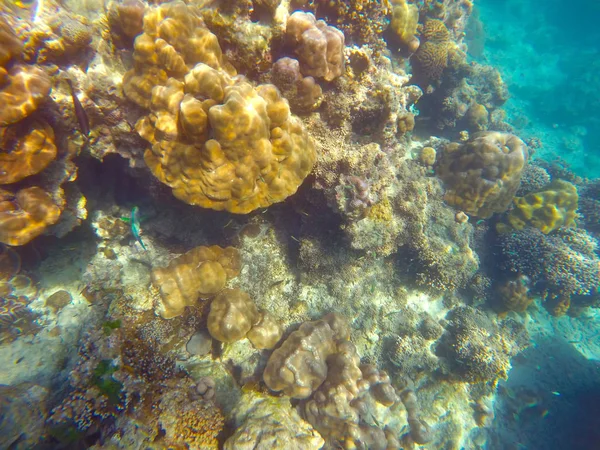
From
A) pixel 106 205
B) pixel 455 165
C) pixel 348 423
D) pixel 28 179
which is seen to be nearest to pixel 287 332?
pixel 348 423

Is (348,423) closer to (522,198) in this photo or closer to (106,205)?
(106,205)

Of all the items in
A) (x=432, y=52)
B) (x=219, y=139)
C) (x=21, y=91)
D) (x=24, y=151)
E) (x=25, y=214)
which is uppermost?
(x=432, y=52)

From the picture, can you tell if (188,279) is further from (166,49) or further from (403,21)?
(403,21)

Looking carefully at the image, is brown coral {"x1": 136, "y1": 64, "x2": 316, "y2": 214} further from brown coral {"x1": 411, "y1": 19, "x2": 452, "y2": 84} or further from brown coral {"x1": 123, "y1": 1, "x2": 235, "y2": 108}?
brown coral {"x1": 411, "y1": 19, "x2": 452, "y2": 84}

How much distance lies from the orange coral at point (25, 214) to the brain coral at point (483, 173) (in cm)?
798

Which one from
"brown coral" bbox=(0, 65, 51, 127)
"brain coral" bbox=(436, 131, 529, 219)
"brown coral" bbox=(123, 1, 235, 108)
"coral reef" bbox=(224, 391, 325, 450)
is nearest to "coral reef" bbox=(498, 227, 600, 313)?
"brain coral" bbox=(436, 131, 529, 219)

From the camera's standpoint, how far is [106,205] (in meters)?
4.65

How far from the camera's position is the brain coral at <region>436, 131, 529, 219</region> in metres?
7.11

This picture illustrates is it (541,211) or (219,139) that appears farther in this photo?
(541,211)

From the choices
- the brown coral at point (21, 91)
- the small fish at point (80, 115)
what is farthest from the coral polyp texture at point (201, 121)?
the brown coral at point (21, 91)

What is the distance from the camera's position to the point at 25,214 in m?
3.27

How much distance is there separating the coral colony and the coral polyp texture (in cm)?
3

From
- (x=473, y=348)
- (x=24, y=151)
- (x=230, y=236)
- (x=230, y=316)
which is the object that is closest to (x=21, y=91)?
(x=24, y=151)

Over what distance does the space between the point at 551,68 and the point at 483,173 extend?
2387cm
